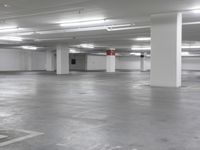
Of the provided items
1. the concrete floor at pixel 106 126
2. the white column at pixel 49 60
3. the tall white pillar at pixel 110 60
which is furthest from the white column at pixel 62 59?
the concrete floor at pixel 106 126

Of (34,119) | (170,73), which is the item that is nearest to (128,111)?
(34,119)

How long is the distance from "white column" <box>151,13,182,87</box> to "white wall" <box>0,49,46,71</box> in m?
29.1

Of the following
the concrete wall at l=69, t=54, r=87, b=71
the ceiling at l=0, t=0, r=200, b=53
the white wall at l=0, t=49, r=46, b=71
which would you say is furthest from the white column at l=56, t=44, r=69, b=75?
the concrete wall at l=69, t=54, r=87, b=71

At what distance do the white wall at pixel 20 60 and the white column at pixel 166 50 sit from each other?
29131 millimetres

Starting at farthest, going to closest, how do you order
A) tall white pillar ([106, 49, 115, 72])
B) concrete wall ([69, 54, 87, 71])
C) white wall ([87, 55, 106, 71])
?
white wall ([87, 55, 106, 71]), concrete wall ([69, 54, 87, 71]), tall white pillar ([106, 49, 115, 72])

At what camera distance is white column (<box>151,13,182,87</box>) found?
11.9 metres

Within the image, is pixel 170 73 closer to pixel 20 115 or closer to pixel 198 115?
pixel 198 115

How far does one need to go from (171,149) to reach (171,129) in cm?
104

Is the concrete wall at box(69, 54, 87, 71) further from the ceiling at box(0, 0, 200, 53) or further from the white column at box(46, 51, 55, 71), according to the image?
the ceiling at box(0, 0, 200, 53)

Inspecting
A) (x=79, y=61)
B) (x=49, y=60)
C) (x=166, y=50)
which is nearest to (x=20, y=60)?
(x=49, y=60)

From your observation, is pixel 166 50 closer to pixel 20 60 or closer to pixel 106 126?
pixel 106 126

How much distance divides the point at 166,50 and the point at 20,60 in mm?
32143

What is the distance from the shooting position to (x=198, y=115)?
5516mm

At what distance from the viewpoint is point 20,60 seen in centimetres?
4012
